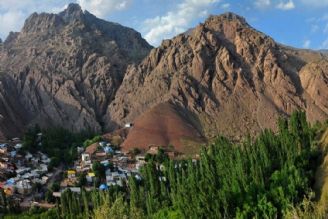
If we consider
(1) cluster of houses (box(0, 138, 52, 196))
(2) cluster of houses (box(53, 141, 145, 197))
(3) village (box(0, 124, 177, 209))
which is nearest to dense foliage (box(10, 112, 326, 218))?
(2) cluster of houses (box(53, 141, 145, 197))

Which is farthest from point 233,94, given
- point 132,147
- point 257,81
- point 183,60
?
point 132,147

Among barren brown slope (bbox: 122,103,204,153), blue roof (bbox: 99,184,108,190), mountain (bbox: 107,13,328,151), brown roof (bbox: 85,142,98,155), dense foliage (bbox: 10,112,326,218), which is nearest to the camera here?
dense foliage (bbox: 10,112,326,218)

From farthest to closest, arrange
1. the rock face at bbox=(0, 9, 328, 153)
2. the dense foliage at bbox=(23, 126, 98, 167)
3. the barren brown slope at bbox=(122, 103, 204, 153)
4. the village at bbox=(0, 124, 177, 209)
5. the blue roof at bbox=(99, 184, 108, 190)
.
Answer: the rock face at bbox=(0, 9, 328, 153)
the barren brown slope at bbox=(122, 103, 204, 153)
the dense foliage at bbox=(23, 126, 98, 167)
the village at bbox=(0, 124, 177, 209)
the blue roof at bbox=(99, 184, 108, 190)

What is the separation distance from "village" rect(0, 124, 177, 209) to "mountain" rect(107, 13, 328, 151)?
1483 cm

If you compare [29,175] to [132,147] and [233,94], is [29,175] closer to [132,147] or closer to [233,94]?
[132,147]

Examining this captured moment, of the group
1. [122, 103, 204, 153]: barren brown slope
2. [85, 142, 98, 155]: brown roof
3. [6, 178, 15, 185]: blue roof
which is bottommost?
[6, 178, 15, 185]: blue roof

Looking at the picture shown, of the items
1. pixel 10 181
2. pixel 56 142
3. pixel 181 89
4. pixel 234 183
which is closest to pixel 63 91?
pixel 56 142

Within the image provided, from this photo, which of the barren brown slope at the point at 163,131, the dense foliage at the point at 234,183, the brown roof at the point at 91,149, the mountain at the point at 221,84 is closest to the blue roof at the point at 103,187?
the dense foliage at the point at 234,183

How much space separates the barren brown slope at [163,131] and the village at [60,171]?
175 inches

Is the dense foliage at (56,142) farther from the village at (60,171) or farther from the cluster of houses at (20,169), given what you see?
the cluster of houses at (20,169)

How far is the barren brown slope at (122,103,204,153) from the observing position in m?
139

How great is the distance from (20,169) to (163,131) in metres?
42.0

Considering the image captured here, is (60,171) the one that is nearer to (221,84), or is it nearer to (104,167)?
(104,167)

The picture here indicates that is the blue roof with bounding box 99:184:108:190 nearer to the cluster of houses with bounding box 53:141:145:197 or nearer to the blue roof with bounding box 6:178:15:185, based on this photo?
the cluster of houses with bounding box 53:141:145:197
